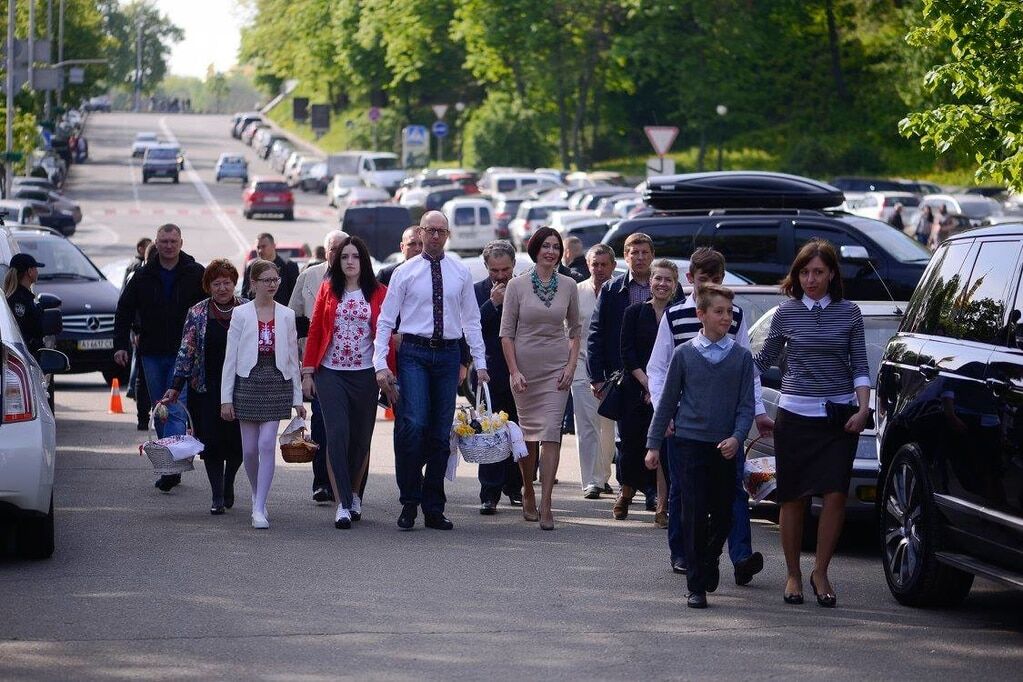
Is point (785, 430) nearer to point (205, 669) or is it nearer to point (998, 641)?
point (998, 641)

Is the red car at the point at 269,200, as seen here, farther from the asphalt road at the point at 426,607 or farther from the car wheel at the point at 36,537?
the car wheel at the point at 36,537

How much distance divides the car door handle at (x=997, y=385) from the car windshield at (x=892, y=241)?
11.0 metres

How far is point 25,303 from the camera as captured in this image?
1448cm

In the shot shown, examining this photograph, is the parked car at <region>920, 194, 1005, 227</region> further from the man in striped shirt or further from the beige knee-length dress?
the man in striped shirt

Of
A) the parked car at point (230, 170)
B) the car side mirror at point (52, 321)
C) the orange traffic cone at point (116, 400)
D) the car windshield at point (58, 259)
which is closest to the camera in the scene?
the car side mirror at point (52, 321)

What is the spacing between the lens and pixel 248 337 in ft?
37.0

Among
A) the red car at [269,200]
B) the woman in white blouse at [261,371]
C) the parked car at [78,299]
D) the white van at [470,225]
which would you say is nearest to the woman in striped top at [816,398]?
the woman in white blouse at [261,371]

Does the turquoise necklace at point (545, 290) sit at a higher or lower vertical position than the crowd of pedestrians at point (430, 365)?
higher

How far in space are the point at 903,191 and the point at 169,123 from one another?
90.8m

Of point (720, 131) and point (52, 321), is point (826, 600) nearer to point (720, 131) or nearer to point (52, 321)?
point (52, 321)

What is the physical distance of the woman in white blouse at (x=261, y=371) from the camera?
11273 mm

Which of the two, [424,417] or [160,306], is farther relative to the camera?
[160,306]

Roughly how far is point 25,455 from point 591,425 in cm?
489

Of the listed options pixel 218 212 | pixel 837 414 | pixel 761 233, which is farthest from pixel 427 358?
pixel 218 212
